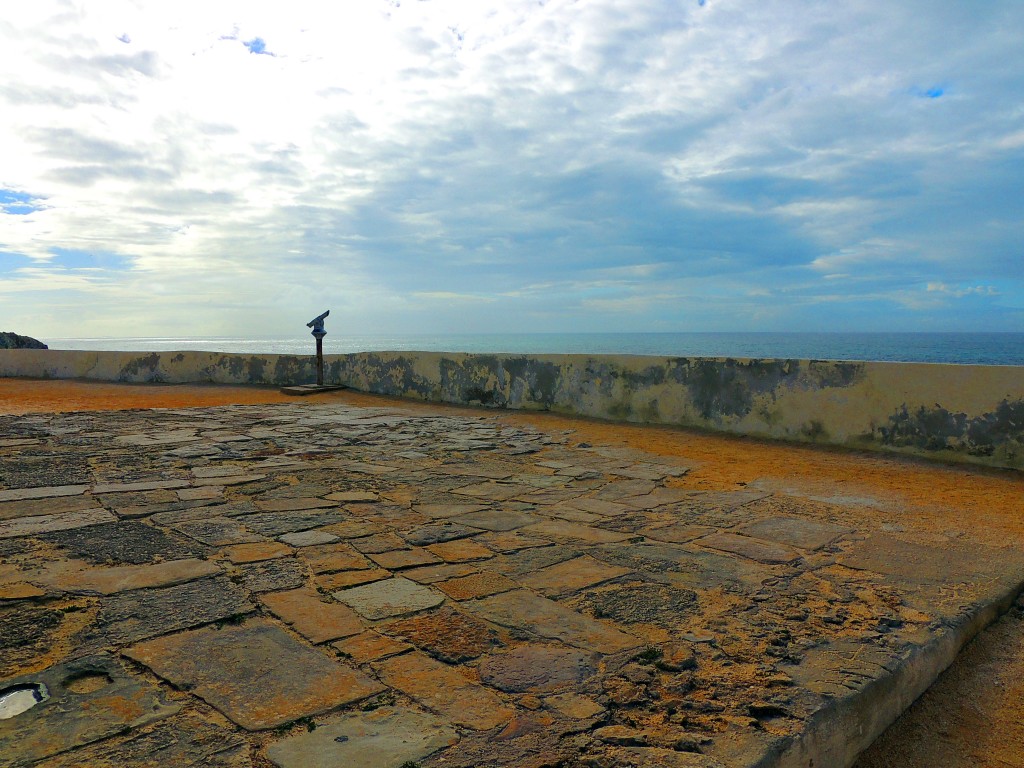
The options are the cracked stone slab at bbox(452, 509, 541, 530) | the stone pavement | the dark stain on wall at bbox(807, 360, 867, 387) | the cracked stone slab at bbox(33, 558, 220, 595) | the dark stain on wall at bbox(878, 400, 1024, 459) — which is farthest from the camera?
the dark stain on wall at bbox(807, 360, 867, 387)

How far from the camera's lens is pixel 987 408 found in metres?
5.28

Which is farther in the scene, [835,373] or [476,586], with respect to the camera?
[835,373]

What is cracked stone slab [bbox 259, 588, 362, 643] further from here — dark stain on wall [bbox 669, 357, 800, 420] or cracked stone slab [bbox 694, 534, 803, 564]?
dark stain on wall [bbox 669, 357, 800, 420]

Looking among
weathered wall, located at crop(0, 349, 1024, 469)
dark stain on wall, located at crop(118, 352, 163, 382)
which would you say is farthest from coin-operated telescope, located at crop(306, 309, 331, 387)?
dark stain on wall, located at crop(118, 352, 163, 382)

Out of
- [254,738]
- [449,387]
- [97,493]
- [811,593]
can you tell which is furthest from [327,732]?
[449,387]

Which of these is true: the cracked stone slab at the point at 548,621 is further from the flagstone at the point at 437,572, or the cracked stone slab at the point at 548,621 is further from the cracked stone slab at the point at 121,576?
the cracked stone slab at the point at 121,576

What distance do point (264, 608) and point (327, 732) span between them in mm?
827

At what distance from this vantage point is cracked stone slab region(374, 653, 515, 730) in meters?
1.65

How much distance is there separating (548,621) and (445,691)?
21.4 inches

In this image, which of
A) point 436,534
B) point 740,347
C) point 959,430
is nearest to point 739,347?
point 740,347

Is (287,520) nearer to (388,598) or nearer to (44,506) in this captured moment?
(388,598)

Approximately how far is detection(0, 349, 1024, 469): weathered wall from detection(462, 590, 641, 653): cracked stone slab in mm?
4527

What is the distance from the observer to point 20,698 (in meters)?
1.70

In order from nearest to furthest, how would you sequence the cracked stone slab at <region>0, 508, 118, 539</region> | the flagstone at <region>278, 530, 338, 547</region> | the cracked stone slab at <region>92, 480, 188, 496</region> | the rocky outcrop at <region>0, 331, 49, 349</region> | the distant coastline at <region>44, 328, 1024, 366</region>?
the flagstone at <region>278, 530, 338, 547</region> < the cracked stone slab at <region>0, 508, 118, 539</region> < the cracked stone slab at <region>92, 480, 188, 496</region> < the rocky outcrop at <region>0, 331, 49, 349</region> < the distant coastline at <region>44, 328, 1024, 366</region>
